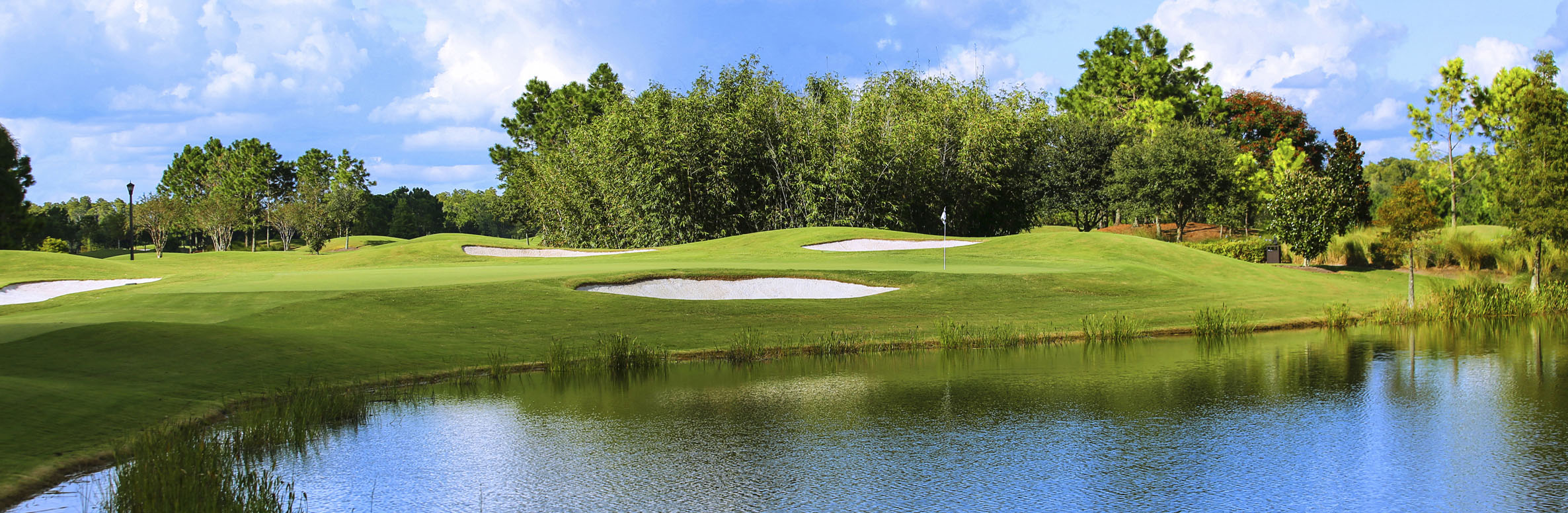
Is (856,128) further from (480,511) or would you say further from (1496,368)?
(480,511)

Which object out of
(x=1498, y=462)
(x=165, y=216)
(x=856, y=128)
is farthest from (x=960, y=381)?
(x=165, y=216)

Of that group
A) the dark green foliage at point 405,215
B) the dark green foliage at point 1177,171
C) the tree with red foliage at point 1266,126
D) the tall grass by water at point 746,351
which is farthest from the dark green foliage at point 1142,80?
the dark green foliage at point 405,215

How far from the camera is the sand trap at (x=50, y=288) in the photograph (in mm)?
26822

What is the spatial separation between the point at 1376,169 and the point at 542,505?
484 ft

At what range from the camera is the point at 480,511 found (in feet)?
26.2

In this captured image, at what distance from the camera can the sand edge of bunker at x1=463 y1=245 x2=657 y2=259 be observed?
3962 cm

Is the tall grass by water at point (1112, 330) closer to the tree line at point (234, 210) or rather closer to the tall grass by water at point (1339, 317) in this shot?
the tall grass by water at point (1339, 317)

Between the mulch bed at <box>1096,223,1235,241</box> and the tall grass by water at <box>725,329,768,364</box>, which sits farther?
the mulch bed at <box>1096,223,1235,241</box>

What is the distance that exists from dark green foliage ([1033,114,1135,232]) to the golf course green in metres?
23.1

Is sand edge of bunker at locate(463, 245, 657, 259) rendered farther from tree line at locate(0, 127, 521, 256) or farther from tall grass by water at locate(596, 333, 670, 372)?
tree line at locate(0, 127, 521, 256)

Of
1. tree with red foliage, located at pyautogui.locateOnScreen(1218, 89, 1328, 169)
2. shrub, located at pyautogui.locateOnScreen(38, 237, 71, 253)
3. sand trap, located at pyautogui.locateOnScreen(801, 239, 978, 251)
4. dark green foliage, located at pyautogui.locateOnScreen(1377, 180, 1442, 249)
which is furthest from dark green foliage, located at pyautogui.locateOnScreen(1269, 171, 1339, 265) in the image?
shrub, located at pyautogui.locateOnScreen(38, 237, 71, 253)

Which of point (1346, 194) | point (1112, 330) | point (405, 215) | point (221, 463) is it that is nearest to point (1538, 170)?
point (1346, 194)

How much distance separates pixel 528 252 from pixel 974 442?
112 feet

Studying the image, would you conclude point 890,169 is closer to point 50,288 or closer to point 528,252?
point 528,252
